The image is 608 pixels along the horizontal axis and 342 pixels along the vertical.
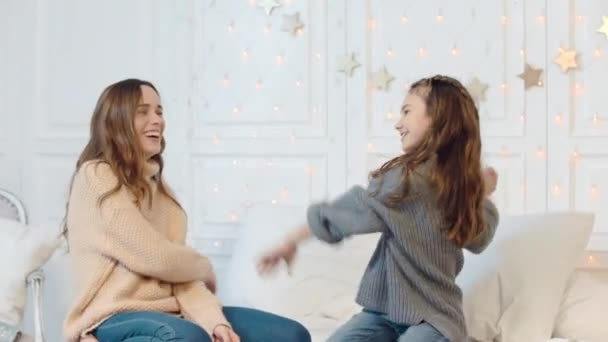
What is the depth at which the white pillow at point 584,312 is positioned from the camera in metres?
2.57

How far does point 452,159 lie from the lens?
7.07 feet

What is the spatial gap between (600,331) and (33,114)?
237 centimetres

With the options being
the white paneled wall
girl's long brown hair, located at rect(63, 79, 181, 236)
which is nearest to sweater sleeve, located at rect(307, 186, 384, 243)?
girl's long brown hair, located at rect(63, 79, 181, 236)

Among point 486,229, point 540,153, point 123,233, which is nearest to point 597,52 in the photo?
point 540,153

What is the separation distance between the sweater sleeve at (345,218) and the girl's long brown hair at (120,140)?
467mm

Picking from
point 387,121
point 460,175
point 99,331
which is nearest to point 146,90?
point 99,331

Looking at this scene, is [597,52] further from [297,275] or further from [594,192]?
[297,275]

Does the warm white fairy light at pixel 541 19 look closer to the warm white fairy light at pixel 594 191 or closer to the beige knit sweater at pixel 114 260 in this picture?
the warm white fairy light at pixel 594 191

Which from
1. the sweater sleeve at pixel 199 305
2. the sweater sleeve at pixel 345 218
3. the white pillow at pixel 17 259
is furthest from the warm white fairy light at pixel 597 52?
the white pillow at pixel 17 259

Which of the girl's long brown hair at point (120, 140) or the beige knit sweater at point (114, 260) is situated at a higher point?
the girl's long brown hair at point (120, 140)

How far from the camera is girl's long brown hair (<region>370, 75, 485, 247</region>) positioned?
2.12 metres

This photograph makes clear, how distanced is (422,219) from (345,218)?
181 millimetres

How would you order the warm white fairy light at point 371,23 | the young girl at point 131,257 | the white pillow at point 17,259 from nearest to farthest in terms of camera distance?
the young girl at point 131,257 < the white pillow at point 17,259 < the warm white fairy light at point 371,23

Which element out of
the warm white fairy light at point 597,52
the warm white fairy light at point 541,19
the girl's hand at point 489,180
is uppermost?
the warm white fairy light at point 541,19
